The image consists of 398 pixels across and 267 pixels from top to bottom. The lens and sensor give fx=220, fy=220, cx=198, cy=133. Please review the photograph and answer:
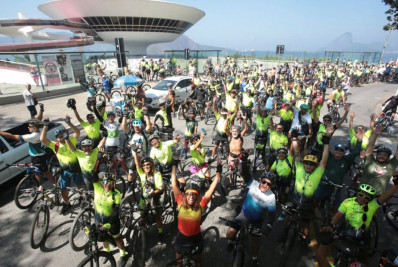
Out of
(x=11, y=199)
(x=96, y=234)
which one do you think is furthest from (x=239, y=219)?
(x=11, y=199)

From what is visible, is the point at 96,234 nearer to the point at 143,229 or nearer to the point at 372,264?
the point at 143,229

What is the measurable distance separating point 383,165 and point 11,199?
924 centimetres

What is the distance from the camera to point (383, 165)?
4523mm

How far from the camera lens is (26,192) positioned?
18.4 ft

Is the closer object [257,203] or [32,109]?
[257,203]

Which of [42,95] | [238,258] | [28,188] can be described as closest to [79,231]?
[28,188]

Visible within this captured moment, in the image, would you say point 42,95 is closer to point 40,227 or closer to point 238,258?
point 40,227

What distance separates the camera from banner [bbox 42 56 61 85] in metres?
16.6

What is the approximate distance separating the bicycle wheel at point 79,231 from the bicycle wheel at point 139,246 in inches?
41.3

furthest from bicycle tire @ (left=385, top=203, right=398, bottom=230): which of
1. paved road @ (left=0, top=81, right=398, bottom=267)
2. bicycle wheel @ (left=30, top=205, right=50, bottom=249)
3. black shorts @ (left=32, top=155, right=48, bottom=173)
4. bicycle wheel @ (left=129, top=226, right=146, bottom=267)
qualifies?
black shorts @ (left=32, top=155, right=48, bottom=173)

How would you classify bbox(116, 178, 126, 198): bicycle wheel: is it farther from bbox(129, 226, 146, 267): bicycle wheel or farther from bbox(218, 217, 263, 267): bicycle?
bbox(218, 217, 263, 267): bicycle

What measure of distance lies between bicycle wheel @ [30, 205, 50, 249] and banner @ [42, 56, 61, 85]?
15659 mm

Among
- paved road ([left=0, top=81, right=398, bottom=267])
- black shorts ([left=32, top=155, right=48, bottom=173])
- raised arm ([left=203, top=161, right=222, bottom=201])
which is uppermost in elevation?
raised arm ([left=203, top=161, right=222, bottom=201])

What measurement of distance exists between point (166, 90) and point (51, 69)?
9992 mm
